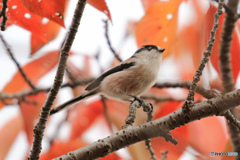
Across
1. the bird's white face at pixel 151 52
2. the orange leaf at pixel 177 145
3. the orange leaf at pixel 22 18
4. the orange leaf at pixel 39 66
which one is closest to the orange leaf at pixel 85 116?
the bird's white face at pixel 151 52

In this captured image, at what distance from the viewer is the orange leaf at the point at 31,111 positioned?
2.36 meters

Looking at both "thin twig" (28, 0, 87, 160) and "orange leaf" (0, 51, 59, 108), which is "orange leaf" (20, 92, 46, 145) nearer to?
"orange leaf" (0, 51, 59, 108)

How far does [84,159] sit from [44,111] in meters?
0.34

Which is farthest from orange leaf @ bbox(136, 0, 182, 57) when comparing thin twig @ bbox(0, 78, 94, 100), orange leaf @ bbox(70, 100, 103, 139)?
orange leaf @ bbox(70, 100, 103, 139)

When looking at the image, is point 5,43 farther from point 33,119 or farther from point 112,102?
point 112,102

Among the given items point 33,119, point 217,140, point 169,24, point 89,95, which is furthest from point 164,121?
point 33,119

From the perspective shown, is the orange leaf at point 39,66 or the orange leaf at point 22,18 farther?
the orange leaf at point 39,66

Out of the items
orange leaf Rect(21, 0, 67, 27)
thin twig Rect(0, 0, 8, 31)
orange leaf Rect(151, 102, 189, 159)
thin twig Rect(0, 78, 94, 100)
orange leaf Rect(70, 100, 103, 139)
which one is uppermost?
thin twig Rect(0, 78, 94, 100)

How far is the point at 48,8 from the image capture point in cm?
135

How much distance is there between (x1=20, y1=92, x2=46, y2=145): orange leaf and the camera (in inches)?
92.7

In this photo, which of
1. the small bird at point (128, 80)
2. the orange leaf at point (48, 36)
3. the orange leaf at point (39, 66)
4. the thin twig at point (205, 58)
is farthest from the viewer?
the small bird at point (128, 80)

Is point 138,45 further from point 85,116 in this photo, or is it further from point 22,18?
point 85,116

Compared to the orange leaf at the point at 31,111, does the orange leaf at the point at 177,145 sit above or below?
below

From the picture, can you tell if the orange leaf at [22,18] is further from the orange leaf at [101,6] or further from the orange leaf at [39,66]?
the orange leaf at [39,66]
